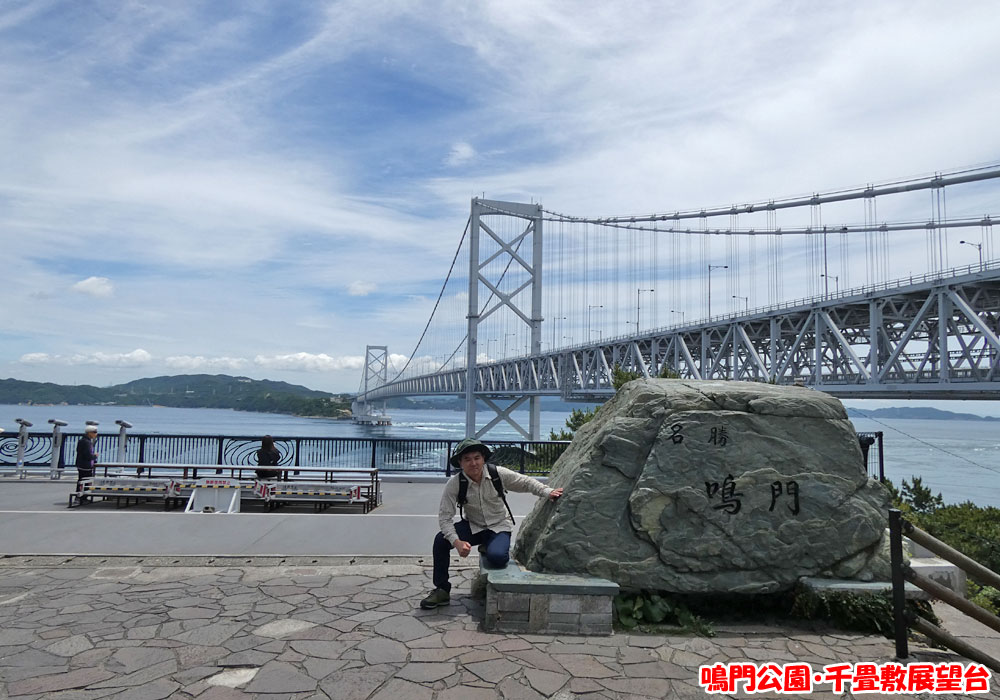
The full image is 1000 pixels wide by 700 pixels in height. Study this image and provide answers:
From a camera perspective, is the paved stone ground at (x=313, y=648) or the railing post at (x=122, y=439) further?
the railing post at (x=122, y=439)

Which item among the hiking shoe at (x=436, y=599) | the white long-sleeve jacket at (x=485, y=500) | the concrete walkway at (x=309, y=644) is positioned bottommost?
the concrete walkway at (x=309, y=644)

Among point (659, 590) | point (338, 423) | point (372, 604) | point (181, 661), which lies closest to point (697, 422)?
point (659, 590)

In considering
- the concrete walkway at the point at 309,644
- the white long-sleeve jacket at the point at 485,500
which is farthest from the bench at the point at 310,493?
the white long-sleeve jacket at the point at 485,500

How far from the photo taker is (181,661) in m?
3.27

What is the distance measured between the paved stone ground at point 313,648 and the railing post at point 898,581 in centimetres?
13

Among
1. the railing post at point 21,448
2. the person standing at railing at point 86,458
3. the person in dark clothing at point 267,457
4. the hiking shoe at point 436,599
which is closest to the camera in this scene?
the hiking shoe at point 436,599

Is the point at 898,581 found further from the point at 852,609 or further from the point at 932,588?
the point at 852,609

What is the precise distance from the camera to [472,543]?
429 centimetres

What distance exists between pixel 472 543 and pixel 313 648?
1.23 meters

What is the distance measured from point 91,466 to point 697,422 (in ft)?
27.0

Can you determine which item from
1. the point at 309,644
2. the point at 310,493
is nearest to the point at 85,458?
the point at 310,493

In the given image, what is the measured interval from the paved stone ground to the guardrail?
18 cm

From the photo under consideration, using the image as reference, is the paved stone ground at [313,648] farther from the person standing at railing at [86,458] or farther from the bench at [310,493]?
the person standing at railing at [86,458]

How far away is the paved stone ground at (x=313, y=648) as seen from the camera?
3.03 meters
